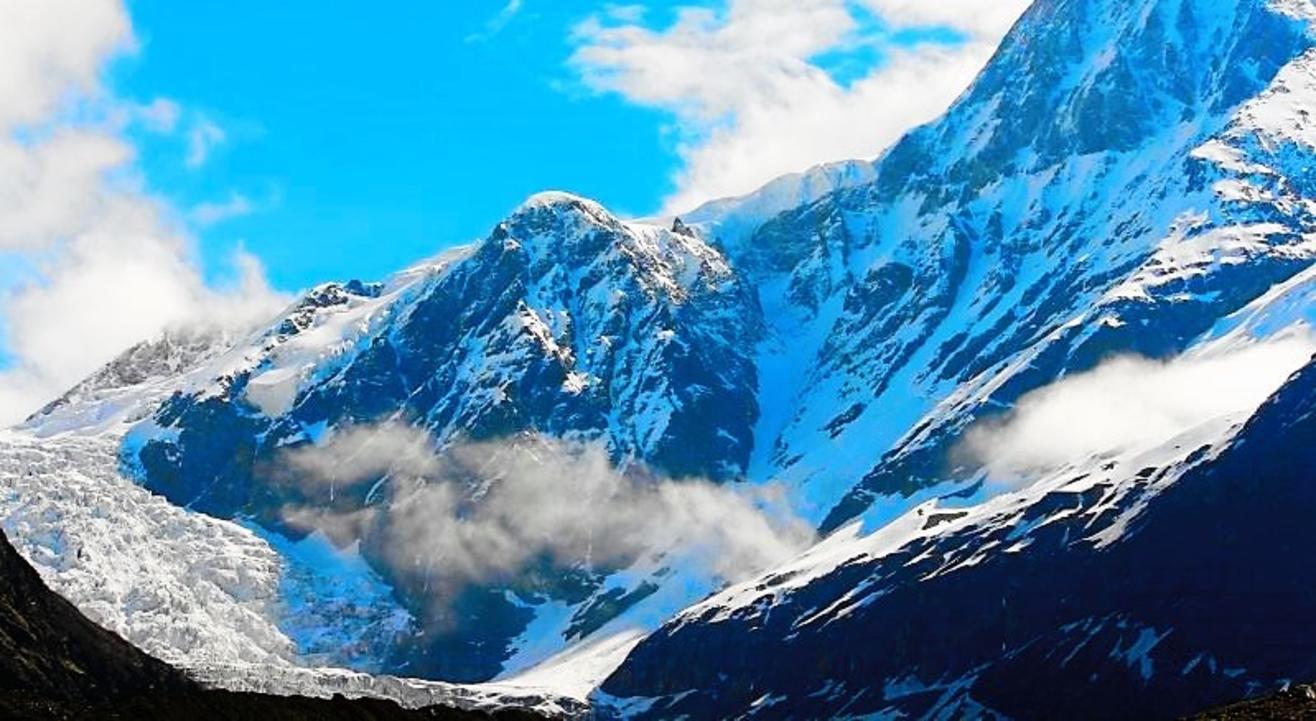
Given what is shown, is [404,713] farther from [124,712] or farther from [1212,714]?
[1212,714]

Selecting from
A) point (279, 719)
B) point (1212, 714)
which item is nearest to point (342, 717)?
point (279, 719)

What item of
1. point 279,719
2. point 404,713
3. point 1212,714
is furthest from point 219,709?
point 1212,714

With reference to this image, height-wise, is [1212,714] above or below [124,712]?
below

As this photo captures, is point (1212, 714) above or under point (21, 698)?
under

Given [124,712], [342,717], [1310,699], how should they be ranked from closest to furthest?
[1310,699]
[124,712]
[342,717]

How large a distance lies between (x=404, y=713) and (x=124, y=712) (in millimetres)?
29063

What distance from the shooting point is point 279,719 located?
184 meters

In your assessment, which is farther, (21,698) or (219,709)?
(21,698)

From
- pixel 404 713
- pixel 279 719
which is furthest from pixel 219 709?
pixel 404 713

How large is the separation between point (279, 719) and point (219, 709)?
484cm

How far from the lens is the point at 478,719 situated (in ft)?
653

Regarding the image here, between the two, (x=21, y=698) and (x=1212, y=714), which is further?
(x=21, y=698)

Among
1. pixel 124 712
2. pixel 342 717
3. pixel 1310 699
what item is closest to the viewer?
pixel 1310 699

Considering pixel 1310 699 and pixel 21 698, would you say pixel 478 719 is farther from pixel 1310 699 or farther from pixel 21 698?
pixel 1310 699
